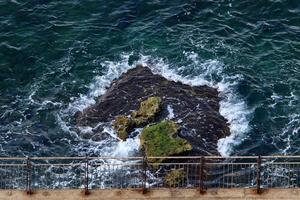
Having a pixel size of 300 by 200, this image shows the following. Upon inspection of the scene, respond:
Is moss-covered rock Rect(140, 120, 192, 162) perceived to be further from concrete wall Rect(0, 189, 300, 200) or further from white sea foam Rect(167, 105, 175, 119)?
concrete wall Rect(0, 189, 300, 200)

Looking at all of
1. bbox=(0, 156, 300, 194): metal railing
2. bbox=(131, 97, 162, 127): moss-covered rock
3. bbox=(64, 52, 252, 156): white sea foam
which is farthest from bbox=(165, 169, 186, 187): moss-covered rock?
bbox=(131, 97, 162, 127): moss-covered rock

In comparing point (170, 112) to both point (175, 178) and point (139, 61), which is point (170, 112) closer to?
point (139, 61)

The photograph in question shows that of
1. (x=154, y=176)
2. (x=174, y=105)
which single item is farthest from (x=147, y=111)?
(x=154, y=176)

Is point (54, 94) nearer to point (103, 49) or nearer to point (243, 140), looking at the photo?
point (103, 49)

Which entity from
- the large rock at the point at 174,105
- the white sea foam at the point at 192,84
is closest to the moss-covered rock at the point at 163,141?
the large rock at the point at 174,105

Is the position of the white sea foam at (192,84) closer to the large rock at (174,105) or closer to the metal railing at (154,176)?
the large rock at (174,105)

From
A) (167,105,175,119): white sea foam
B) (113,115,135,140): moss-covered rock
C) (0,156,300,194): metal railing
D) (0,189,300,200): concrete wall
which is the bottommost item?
(0,156,300,194): metal railing

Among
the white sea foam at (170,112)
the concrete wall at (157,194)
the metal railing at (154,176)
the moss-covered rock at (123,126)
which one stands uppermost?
the white sea foam at (170,112)
